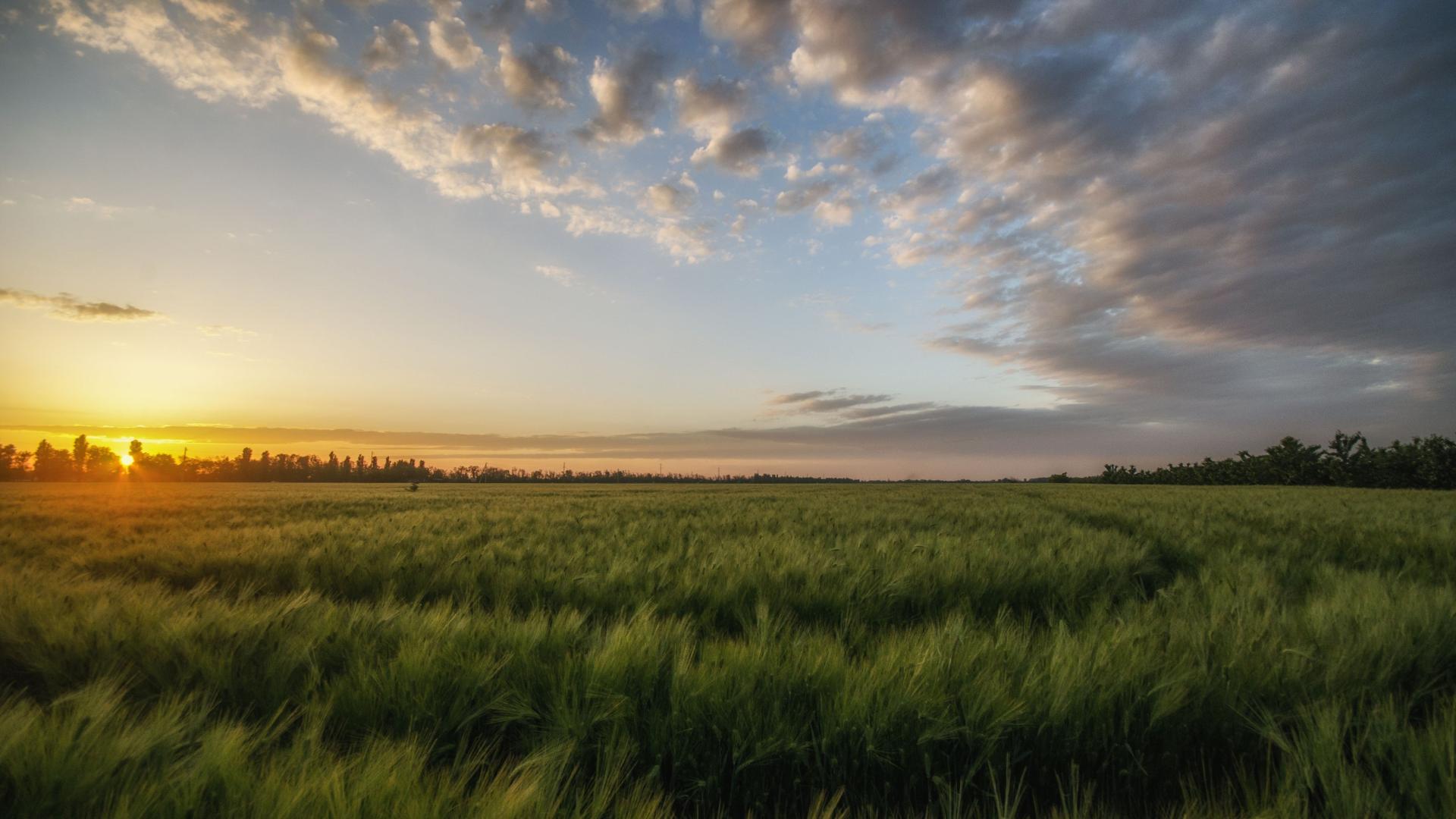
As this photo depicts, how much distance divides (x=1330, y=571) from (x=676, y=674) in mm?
5876

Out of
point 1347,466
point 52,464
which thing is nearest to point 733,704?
point 1347,466

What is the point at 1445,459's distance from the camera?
1612 inches

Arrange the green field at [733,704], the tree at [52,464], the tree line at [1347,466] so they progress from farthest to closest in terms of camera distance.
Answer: the tree at [52,464] < the tree line at [1347,466] < the green field at [733,704]

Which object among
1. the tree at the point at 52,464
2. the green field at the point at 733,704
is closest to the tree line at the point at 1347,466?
the green field at the point at 733,704

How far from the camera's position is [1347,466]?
49.1 meters

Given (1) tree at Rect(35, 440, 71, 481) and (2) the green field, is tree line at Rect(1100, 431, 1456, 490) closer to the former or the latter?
(2) the green field

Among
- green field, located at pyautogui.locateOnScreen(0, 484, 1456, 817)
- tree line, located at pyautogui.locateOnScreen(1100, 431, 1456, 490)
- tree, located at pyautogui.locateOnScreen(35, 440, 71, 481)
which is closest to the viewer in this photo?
green field, located at pyautogui.locateOnScreen(0, 484, 1456, 817)

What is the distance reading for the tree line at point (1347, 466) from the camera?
41.6 m

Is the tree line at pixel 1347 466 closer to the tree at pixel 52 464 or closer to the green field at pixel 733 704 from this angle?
the green field at pixel 733 704

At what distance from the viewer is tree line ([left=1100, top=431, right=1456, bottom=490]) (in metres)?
41.6

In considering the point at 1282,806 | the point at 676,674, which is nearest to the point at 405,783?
the point at 676,674

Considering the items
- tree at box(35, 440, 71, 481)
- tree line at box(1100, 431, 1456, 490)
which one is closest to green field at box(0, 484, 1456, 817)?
tree line at box(1100, 431, 1456, 490)

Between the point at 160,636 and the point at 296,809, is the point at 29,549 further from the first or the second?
the point at 296,809

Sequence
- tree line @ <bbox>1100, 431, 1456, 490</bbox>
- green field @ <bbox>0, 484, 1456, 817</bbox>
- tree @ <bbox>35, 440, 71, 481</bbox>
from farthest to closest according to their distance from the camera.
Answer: tree @ <bbox>35, 440, 71, 481</bbox> → tree line @ <bbox>1100, 431, 1456, 490</bbox> → green field @ <bbox>0, 484, 1456, 817</bbox>
